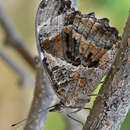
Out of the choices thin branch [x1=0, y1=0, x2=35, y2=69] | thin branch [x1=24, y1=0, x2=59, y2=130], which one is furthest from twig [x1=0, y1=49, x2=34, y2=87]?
thin branch [x1=24, y1=0, x2=59, y2=130]

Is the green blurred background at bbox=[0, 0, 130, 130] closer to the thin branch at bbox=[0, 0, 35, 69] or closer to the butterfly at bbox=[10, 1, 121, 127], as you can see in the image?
the thin branch at bbox=[0, 0, 35, 69]

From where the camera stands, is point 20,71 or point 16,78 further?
point 16,78

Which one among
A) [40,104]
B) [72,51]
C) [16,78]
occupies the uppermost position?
[72,51]

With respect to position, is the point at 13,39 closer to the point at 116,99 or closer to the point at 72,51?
the point at 72,51

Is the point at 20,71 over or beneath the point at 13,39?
beneath

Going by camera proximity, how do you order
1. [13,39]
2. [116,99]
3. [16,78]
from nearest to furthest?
[116,99], [13,39], [16,78]

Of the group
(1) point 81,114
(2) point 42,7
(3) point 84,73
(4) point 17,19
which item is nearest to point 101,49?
(3) point 84,73

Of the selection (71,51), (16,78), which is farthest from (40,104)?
(16,78)

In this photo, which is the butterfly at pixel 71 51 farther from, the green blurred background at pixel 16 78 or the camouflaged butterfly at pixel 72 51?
the green blurred background at pixel 16 78
